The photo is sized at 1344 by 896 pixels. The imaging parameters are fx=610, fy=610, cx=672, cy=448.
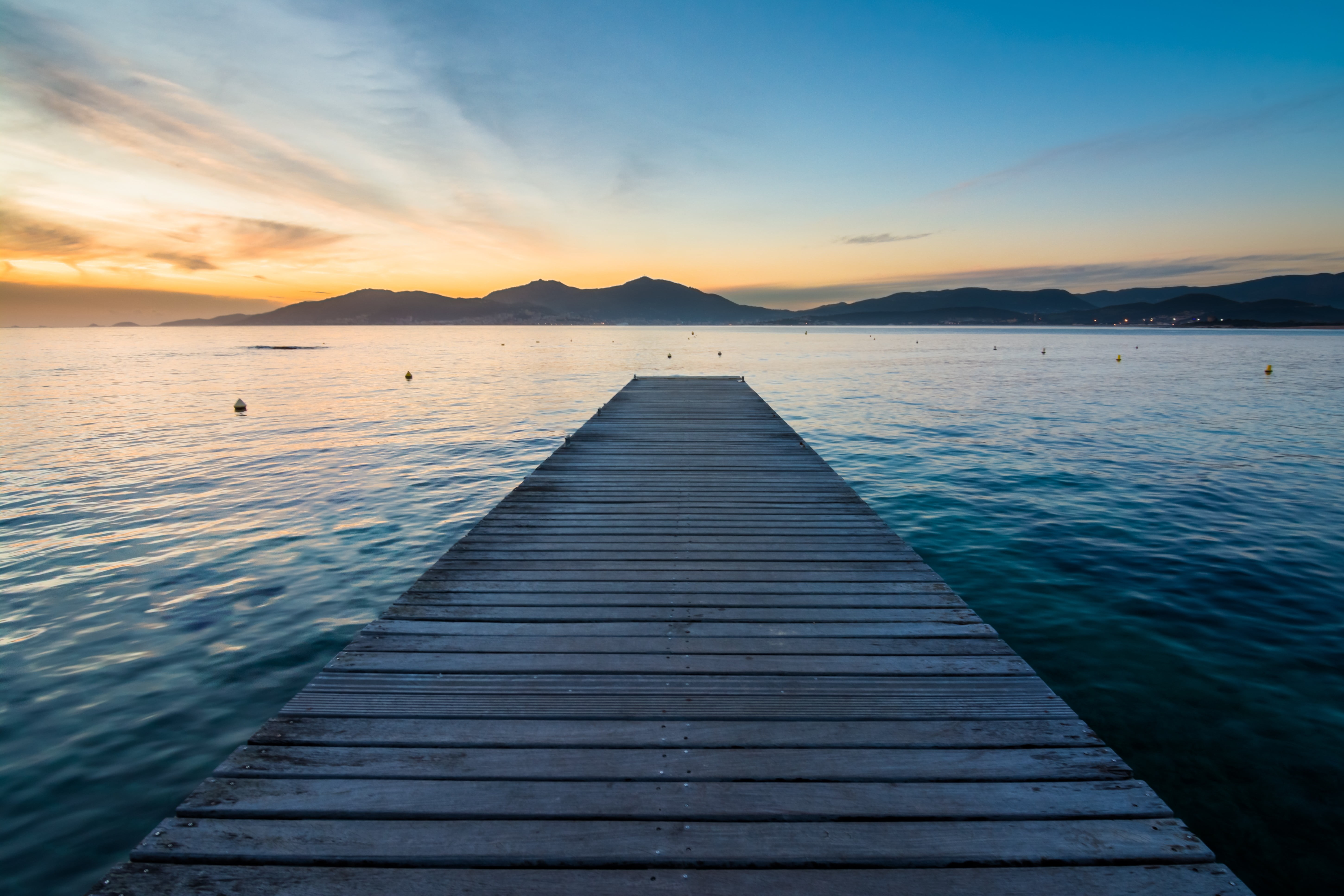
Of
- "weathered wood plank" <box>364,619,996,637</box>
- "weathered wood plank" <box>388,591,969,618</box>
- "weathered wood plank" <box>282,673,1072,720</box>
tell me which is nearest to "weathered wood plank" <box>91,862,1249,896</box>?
"weathered wood plank" <box>282,673,1072,720</box>

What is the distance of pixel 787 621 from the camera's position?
4.78m

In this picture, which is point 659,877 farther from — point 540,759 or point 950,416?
point 950,416

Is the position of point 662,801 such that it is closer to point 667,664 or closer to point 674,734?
point 674,734

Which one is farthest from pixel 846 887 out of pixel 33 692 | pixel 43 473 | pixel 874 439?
pixel 43 473

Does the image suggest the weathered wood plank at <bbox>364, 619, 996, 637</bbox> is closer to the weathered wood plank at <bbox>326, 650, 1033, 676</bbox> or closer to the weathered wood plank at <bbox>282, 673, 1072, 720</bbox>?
the weathered wood plank at <bbox>326, 650, 1033, 676</bbox>

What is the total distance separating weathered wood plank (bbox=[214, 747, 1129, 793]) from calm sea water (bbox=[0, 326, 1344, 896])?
226 centimetres

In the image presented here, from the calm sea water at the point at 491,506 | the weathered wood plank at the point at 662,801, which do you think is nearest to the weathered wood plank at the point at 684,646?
the weathered wood plank at the point at 662,801

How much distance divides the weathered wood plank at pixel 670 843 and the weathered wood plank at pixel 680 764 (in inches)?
11.0

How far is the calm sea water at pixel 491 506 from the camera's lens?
495 cm

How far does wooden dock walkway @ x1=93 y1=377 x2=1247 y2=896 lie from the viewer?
253 cm

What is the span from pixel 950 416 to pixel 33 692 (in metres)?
25.4

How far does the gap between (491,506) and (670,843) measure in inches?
429

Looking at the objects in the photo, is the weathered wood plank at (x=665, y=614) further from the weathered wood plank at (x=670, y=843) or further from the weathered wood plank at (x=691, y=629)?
the weathered wood plank at (x=670, y=843)

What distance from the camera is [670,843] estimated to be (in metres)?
2.65
